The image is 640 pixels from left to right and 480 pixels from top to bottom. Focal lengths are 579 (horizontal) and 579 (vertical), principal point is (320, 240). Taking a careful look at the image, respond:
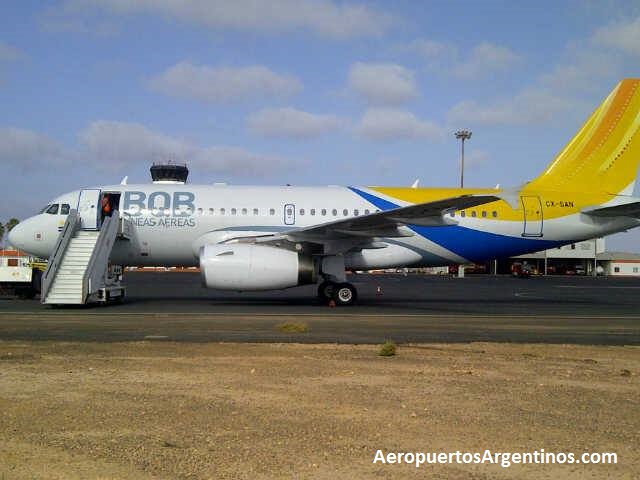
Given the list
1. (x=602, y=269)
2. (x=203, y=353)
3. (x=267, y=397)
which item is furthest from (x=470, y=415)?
(x=602, y=269)

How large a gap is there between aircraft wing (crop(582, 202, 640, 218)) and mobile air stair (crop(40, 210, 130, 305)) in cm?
1547

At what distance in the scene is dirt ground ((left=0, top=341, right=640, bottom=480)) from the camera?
150 inches

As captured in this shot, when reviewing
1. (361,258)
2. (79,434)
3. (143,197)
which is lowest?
(79,434)

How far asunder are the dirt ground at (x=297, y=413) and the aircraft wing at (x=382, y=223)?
739 centimetres

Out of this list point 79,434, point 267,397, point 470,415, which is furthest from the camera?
point 267,397

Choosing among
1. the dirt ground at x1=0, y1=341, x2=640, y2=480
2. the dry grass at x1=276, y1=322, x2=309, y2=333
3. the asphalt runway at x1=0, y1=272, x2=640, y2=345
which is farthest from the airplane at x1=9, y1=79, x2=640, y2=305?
the dirt ground at x1=0, y1=341, x2=640, y2=480

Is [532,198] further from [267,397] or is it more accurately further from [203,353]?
[267,397]

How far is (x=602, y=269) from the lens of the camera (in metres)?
79.4

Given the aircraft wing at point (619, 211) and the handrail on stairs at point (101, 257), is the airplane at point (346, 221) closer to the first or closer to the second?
the aircraft wing at point (619, 211)

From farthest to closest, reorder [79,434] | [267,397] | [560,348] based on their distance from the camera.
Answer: [560,348] < [267,397] < [79,434]

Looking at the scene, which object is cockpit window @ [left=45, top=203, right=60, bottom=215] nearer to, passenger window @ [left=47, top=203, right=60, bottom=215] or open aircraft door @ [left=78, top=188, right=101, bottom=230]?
passenger window @ [left=47, top=203, right=60, bottom=215]

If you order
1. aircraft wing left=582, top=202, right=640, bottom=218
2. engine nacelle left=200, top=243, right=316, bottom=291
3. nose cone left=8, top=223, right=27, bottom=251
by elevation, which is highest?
aircraft wing left=582, top=202, right=640, bottom=218

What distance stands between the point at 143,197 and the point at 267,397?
14.3 metres

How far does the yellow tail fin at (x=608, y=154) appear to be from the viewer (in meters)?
20.6
